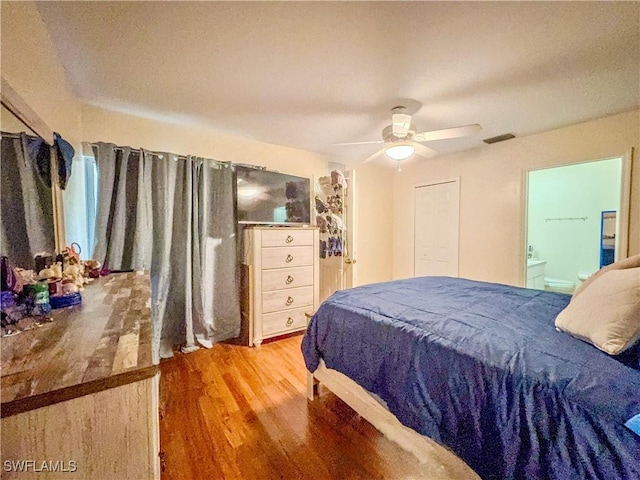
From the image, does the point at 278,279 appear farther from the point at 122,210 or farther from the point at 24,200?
the point at 24,200

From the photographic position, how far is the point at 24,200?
3.96 ft

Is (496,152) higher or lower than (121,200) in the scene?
higher

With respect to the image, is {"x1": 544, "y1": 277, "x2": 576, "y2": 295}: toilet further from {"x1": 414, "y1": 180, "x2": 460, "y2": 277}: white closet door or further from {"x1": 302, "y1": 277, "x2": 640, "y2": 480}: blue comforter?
{"x1": 302, "y1": 277, "x2": 640, "y2": 480}: blue comforter

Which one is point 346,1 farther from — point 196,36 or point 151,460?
point 151,460

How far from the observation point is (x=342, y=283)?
321 cm

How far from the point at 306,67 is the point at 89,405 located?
1.86 m

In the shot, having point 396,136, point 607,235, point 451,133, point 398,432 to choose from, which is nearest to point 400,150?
point 396,136

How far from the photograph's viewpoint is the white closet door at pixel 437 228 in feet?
12.3

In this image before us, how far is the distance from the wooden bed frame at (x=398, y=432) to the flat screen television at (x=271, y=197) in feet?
5.74

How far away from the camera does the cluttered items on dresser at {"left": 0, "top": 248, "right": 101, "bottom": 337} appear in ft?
2.90

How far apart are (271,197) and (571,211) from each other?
4087 millimetres

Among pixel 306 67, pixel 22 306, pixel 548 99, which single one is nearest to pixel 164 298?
pixel 22 306

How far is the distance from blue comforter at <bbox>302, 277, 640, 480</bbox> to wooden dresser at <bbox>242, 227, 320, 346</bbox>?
125 centimetres

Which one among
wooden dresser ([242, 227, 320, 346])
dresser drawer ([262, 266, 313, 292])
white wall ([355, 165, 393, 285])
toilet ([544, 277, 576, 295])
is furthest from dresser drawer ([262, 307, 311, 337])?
toilet ([544, 277, 576, 295])
